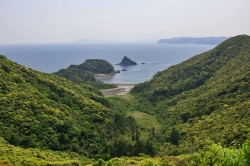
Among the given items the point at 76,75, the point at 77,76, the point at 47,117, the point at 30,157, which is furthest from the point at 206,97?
the point at 76,75

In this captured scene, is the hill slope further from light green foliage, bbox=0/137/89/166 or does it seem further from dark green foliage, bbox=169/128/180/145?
light green foliage, bbox=0/137/89/166

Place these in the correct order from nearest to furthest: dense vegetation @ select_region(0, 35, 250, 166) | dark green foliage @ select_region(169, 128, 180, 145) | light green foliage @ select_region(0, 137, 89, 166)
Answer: light green foliage @ select_region(0, 137, 89, 166)
dense vegetation @ select_region(0, 35, 250, 166)
dark green foliage @ select_region(169, 128, 180, 145)

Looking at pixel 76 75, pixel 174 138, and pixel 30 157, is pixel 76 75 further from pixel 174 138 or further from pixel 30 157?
pixel 30 157

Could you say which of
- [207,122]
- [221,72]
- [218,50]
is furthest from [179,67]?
[207,122]

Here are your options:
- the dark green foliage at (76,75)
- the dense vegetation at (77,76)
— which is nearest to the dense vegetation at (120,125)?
the dense vegetation at (77,76)

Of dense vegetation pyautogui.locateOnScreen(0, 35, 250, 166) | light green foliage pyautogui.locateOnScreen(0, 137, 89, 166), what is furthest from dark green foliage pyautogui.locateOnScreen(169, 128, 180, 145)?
light green foliage pyautogui.locateOnScreen(0, 137, 89, 166)

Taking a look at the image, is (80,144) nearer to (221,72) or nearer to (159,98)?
(159,98)
